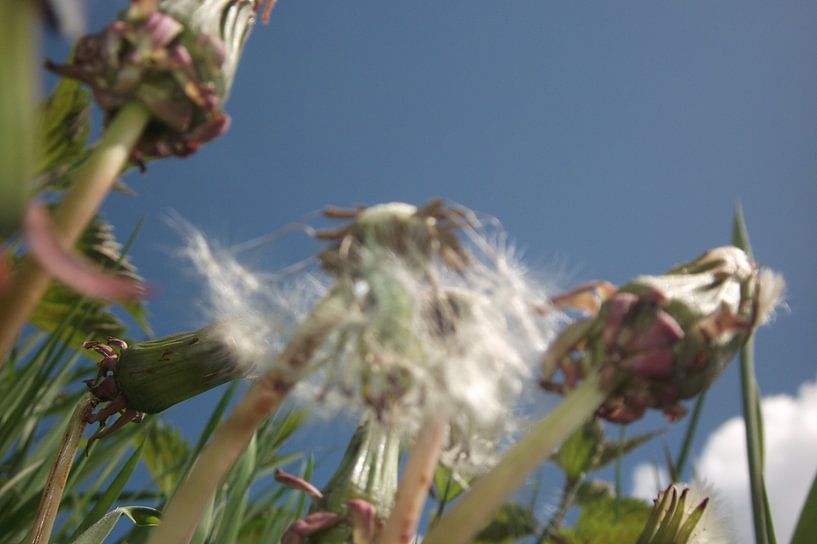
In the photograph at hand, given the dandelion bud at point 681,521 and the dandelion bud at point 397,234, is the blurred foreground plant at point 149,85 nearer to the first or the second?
the dandelion bud at point 397,234

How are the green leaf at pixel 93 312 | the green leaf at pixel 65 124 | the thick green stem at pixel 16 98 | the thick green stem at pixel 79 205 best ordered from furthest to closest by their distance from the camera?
the green leaf at pixel 65 124 < the green leaf at pixel 93 312 < the thick green stem at pixel 79 205 < the thick green stem at pixel 16 98

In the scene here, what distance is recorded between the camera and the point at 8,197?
144 mm

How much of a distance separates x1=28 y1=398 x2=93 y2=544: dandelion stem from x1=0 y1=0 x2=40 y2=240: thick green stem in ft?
1.08

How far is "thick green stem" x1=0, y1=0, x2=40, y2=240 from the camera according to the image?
0.48ft

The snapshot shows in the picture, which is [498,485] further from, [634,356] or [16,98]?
[16,98]

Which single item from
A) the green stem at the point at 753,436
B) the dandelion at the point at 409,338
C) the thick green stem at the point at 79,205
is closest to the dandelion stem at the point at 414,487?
the dandelion at the point at 409,338

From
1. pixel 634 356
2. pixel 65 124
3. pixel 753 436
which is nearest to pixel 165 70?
pixel 634 356

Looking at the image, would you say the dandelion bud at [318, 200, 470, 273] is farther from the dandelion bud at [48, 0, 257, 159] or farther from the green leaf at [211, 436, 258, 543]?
the green leaf at [211, 436, 258, 543]

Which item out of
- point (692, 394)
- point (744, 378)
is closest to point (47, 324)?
point (744, 378)

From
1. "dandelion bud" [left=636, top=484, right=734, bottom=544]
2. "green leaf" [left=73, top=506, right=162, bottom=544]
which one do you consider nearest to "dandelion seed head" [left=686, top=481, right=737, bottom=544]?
"dandelion bud" [left=636, top=484, right=734, bottom=544]

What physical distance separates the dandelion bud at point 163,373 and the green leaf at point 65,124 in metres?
1.24

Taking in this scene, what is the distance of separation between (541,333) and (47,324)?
1.43 m

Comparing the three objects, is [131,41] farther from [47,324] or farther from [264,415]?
[47,324]

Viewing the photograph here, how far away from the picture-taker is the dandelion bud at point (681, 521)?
0.46 meters
